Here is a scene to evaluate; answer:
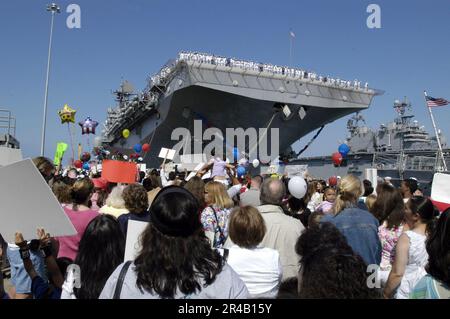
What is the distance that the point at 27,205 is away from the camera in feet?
7.79

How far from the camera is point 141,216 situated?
11.5 feet

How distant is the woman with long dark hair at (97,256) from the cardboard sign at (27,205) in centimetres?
18

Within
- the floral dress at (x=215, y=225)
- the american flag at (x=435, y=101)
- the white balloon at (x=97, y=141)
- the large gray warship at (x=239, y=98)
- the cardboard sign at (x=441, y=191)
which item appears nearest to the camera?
the floral dress at (x=215, y=225)

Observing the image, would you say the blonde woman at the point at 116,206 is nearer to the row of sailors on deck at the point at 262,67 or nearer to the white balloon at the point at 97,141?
Answer: the row of sailors on deck at the point at 262,67

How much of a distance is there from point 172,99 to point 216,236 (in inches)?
817

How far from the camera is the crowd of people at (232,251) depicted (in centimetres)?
166

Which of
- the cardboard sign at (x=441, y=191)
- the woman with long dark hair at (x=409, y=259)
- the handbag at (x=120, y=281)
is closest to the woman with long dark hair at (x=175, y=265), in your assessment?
the handbag at (x=120, y=281)

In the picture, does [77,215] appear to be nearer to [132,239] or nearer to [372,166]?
[132,239]

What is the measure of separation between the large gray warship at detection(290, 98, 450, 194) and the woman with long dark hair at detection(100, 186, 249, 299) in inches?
926

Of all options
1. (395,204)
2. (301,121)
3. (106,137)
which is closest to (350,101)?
(301,121)

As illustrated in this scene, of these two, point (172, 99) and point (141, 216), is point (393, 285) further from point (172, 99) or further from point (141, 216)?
point (172, 99)

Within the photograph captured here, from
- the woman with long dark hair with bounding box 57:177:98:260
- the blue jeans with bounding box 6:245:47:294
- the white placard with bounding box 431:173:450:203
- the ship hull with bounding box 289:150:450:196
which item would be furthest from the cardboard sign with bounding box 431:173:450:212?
the ship hull with bounding box 289:150:450:196

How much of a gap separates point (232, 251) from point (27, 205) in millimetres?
1343

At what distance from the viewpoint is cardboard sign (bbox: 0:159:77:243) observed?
2.29m
